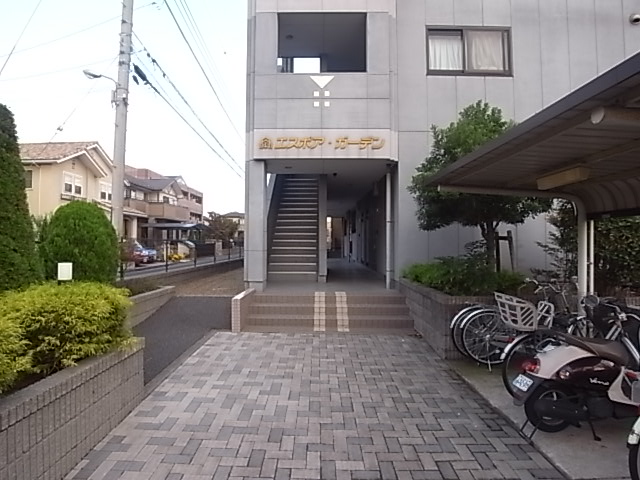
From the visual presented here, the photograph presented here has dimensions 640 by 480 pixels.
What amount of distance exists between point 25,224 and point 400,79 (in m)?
A: 7.75

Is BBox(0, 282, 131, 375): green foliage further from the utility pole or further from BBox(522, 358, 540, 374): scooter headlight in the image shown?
the utility pole

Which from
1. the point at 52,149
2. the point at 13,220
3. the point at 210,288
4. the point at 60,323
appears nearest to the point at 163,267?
the point at 210,288

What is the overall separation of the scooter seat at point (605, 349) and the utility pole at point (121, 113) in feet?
26.1

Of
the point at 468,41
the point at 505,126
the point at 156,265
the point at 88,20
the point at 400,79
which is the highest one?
the point at 88,20

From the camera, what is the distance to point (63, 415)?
2.87 metres

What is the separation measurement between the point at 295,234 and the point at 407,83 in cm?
484

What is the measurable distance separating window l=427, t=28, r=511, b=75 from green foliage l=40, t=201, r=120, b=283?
7146 millimetres

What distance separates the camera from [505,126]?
7.20 metres

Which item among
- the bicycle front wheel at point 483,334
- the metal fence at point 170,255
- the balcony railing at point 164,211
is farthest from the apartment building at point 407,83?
the balcony railing at point 164,211

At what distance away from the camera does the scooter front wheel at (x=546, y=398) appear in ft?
10.9

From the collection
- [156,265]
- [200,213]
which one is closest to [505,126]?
[156,265]

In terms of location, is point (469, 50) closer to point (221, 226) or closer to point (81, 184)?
point (81, 184)

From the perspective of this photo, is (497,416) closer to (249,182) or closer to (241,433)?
(241,433)

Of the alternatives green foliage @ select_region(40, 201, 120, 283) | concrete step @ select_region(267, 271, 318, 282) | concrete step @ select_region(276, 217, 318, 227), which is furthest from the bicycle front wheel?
concrete step @ select_region(276, 217, 318, 227)
